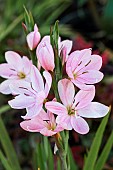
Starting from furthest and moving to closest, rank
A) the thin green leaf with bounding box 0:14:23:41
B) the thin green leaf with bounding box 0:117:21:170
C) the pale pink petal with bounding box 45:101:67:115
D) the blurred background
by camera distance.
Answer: the thin green leaf with bounding box 0:14:23:41
the blurred background
the thin green leaf with bounding box 0:117:21:170
the pale pink petal with bounding box 45:101:67:115

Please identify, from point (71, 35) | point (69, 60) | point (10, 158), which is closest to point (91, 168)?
point (10, 158)

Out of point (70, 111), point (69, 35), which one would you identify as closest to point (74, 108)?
point (70, 111)

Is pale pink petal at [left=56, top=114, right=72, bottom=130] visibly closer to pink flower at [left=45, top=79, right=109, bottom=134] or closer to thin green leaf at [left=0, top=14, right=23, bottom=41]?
pink flower at [left=45, top=79, right=109, bottom=134]

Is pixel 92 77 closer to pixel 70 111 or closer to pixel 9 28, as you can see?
pixel 70 111

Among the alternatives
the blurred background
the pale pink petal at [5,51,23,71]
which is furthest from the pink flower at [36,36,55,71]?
the blurred background

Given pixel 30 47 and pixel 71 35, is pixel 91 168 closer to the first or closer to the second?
pixel 30 47

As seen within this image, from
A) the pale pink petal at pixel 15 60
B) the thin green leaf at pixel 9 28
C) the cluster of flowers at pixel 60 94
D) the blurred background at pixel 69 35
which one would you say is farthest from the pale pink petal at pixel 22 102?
the thin green leaf at pixel 9 28

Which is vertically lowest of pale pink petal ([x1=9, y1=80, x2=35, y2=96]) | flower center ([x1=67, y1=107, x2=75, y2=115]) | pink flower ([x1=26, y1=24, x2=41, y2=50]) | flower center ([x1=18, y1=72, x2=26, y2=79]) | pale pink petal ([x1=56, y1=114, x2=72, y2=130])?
pale pink petal ([x1=56, y1=114, x2=72, y2=130])
